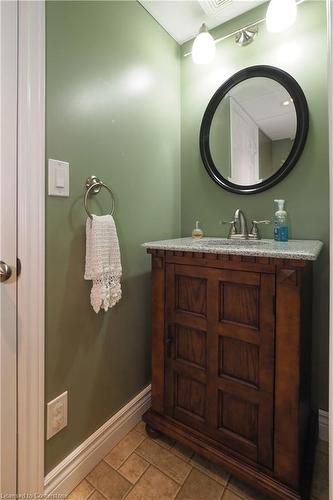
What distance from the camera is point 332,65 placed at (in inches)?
24.6

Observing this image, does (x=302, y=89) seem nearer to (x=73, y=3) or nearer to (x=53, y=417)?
(x=73, y=3)

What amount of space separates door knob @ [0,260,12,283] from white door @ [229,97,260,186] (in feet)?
3.85

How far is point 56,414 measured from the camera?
3.09 ft

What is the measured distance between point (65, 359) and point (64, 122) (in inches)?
35.3

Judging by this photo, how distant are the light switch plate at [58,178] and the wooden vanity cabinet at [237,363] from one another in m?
0.46

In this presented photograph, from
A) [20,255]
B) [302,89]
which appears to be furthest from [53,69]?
[302,89]

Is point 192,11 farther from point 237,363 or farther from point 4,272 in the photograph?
point 237,363

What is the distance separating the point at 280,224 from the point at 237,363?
68 cm

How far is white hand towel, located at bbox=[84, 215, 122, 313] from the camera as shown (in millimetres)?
975

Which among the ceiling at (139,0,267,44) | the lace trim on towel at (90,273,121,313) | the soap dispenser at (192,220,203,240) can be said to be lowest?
the lace trim on towel at (90,273,121,313)

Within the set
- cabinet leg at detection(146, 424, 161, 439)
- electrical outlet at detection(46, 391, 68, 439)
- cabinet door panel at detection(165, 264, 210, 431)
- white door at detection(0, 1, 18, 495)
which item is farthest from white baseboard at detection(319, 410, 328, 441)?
white door at detection(0, 1, 18, 495)

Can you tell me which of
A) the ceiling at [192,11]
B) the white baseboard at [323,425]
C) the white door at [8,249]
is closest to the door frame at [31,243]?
the white door at [8,249]

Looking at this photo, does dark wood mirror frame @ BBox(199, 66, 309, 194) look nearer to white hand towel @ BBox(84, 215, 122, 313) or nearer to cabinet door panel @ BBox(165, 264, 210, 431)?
cabinet door panel @ BBox(165, 264, 210, 431)

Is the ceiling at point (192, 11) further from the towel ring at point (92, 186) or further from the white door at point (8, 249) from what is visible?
the towel ring at point (92, 186)
